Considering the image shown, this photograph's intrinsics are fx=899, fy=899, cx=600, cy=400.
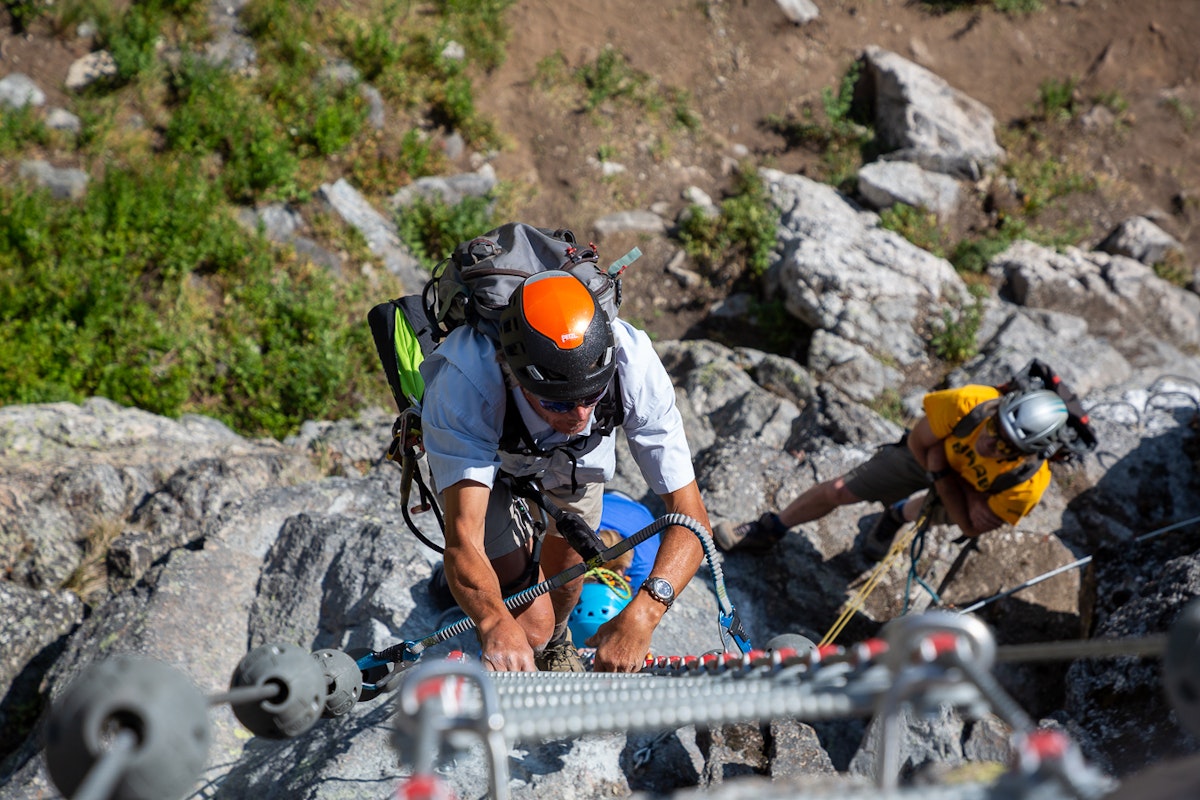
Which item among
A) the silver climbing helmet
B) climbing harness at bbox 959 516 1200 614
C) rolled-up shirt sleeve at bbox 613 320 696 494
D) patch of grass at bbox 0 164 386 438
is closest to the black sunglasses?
rolled-up shirt sleeve at bbox 613 320 696 494

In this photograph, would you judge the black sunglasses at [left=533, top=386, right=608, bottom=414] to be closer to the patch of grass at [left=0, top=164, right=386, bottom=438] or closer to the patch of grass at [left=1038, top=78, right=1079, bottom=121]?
the patch of grass at [left=0, top=164, right=386, bottom=438]

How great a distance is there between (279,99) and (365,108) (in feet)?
3.41

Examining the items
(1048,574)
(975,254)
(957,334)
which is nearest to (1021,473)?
(1048,574)

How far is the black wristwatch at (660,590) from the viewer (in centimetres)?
363

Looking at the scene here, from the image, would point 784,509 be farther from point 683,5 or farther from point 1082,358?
point 683,5

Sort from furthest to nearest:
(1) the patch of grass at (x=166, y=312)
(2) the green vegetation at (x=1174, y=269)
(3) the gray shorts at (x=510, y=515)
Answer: (2) the green vegetation at (x=1174, y=269) → (1) the patch of grass at (x=166, y=312) → (3) the gray shorts at (x=510, y=515)

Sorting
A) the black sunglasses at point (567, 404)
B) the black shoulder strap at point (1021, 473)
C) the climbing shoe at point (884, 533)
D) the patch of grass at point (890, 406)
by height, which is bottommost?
the patch of grass at point (890, 406)

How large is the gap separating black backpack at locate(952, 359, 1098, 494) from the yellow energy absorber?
458mm

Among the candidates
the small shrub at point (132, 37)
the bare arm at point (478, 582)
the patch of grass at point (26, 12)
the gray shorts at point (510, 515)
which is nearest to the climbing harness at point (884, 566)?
the gray shorts at point (510, 515)

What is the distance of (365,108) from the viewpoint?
11516 mm

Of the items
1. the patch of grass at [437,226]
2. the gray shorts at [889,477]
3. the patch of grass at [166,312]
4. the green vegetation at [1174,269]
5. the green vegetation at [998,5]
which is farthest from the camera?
the green vegetation at [998,5]

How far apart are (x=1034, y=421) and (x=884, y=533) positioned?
142cm

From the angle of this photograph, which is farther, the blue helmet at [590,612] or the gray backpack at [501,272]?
the blue helmet at [590,612]

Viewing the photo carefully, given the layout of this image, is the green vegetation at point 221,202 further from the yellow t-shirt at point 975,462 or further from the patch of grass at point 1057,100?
the patch of grass at point 1057,100
